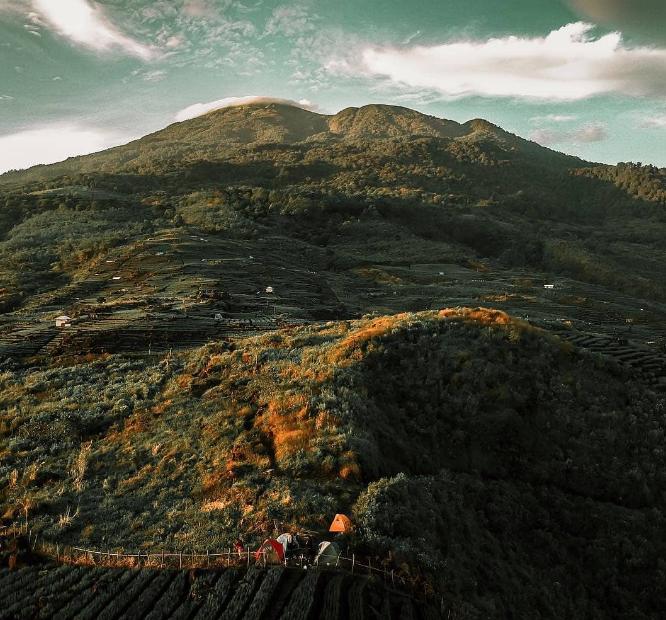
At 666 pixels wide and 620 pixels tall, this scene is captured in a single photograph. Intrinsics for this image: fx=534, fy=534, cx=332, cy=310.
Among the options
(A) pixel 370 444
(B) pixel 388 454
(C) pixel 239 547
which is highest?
(C) pixel 239 547

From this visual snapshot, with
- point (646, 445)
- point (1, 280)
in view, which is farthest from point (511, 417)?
point (1, 280)

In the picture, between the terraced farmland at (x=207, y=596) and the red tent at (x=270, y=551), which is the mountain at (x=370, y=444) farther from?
the terraced farmland at (x=207, y=596)

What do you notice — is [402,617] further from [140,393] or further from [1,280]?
[1,280]

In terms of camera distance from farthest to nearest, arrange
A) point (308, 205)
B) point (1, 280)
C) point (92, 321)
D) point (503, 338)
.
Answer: point (308, 205)
point (1, 280)
point (92, 321)
point (503, 338)

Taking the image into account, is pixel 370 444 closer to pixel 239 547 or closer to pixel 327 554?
pixel 327 554

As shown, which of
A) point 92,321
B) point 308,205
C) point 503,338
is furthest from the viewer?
point 308,205

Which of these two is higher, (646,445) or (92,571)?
(92,571)

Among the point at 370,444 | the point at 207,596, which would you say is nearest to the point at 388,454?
the point at 370,444
